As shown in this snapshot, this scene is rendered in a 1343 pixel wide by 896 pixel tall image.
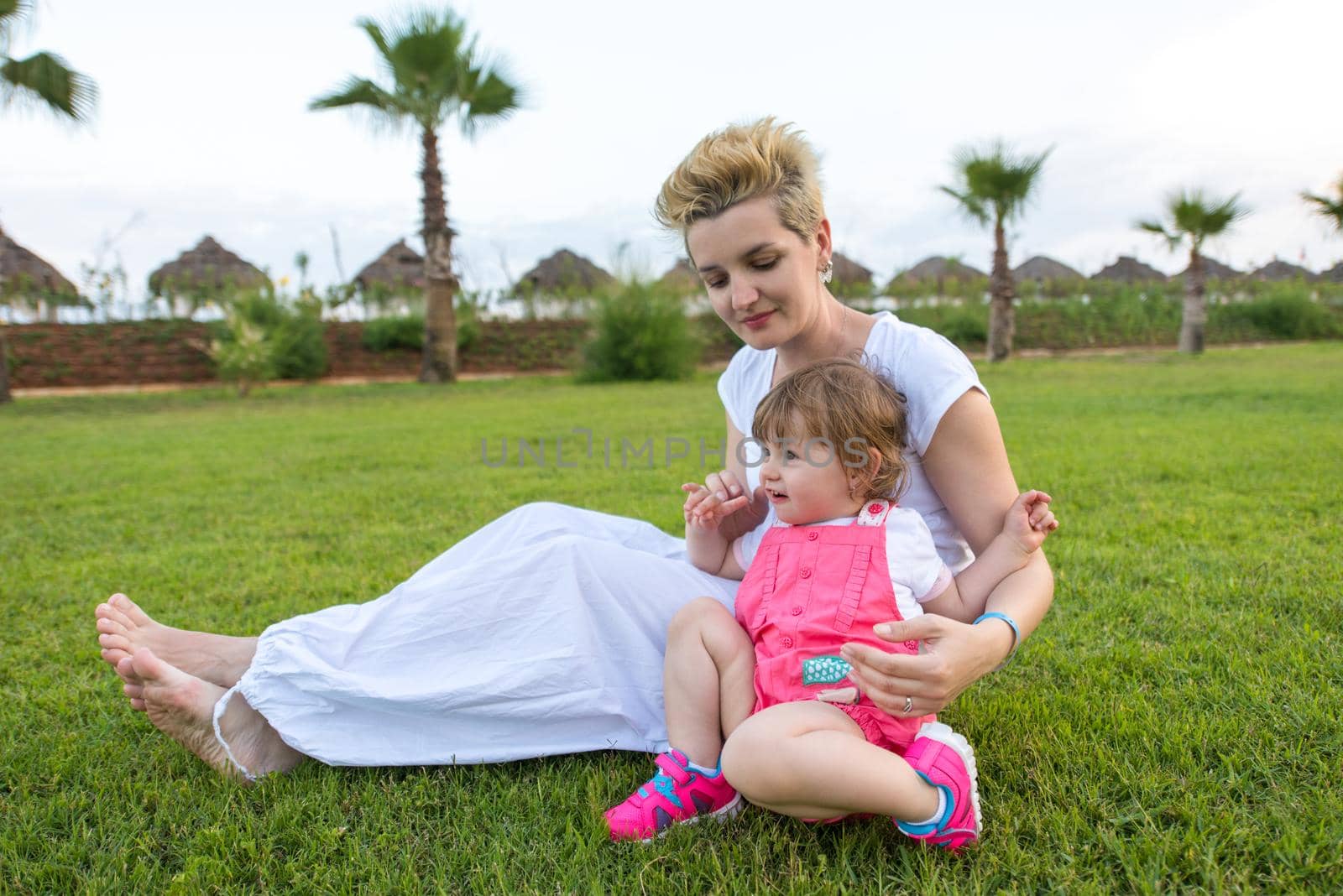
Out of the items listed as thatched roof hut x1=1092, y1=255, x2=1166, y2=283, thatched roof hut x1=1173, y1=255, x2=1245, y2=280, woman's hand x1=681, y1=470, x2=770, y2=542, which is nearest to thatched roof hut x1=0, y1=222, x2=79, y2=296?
woman's hand x1=681, y1=470, x2=770, y2=542

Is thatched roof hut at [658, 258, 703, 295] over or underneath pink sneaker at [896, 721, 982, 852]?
over

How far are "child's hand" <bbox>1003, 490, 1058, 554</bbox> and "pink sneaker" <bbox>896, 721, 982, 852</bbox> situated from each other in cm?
36

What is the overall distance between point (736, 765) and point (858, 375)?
0.68 m

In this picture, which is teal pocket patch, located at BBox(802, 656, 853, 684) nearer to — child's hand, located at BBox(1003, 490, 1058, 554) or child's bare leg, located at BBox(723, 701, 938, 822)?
child's bare leg, located at BBox(723, 701, 938, 822)

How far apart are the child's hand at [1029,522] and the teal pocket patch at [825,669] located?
1.25 ft

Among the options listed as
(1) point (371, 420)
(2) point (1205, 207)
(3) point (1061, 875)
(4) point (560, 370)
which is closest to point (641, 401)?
(1) point (371, 420)

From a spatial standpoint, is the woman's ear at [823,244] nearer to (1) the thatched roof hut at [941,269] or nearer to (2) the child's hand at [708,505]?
(2) the child's hand at [708,505]

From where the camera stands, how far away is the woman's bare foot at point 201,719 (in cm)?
167

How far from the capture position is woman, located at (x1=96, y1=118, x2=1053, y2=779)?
1564 mm

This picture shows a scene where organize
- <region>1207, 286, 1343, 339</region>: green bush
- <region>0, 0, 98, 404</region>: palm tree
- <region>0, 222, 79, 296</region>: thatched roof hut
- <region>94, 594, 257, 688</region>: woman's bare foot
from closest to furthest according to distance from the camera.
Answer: <region>94, 594, 257, 688</region>: woman's bare foot, <region>0, 0, 98, 404</region>: palm tree, <region>0, 222, 79, 296</region>: thatched roof hut, <region>1207, 286, 1343, 339</region>: green bush

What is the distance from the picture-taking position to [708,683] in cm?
152

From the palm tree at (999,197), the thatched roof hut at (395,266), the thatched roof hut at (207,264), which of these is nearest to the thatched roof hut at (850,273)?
the palm tree at (999,197)

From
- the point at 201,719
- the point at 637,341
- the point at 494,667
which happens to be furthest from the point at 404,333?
the point at 494,667

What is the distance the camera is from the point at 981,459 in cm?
154
